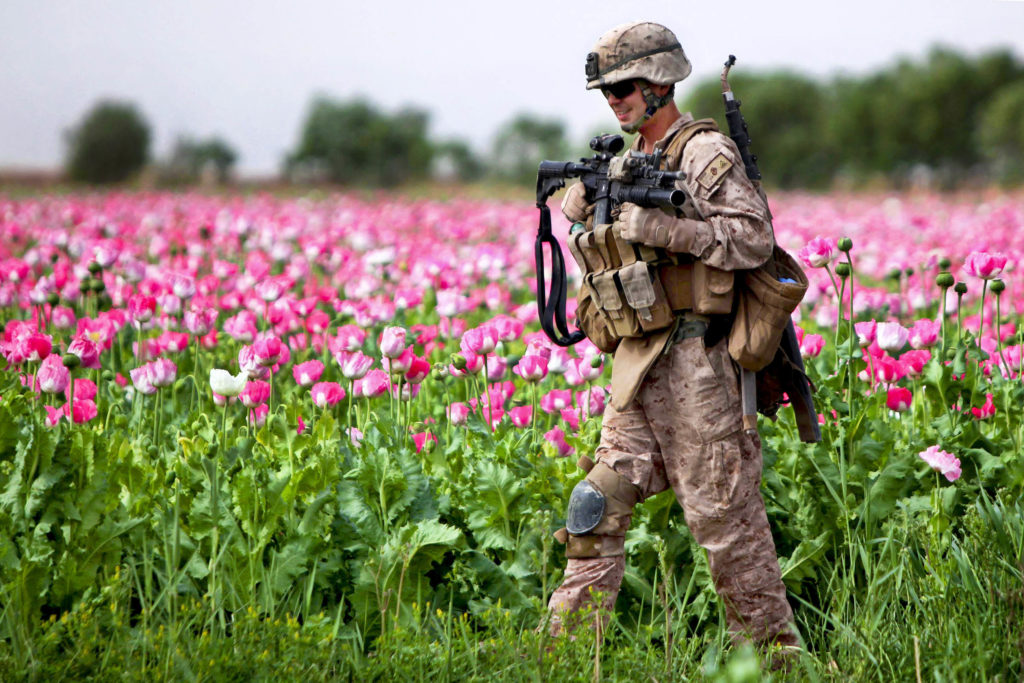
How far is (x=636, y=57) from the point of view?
311 centimetres

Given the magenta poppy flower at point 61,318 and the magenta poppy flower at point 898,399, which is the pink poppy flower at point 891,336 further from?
the magenta poppy flower at point 61,318

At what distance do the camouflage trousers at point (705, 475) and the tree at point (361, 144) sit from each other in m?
30.3

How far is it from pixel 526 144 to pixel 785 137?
42.3 feet

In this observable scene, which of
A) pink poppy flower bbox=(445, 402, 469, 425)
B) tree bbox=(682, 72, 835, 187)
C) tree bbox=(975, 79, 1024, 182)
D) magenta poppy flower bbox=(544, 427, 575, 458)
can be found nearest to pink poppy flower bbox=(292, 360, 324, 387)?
pink poppy flower bbox=(445, 402, 469, 425)

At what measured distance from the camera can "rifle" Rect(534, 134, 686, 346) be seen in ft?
10.0

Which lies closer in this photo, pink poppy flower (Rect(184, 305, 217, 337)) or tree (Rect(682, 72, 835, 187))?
pink poppy flower (Rect(184, 305, 217, 337))

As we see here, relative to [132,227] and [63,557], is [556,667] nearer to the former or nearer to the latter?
[63,557]

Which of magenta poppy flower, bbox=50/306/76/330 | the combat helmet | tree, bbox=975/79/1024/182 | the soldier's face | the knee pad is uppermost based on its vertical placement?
tree, bbox=975/79/1024/182

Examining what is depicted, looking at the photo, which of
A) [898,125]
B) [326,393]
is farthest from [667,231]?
[898,125]

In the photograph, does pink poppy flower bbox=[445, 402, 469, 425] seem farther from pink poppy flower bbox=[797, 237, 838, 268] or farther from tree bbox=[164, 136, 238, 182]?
tree bbox=[164, 136, 238, 182]

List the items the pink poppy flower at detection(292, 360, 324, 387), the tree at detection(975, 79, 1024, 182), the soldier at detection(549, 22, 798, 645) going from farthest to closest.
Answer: the tree at detection(975, 79, 1024, 182) < the pink poppy flower at detection(292, 360, 324, 387) < the soldier at detection(549, 22, 798, 645)

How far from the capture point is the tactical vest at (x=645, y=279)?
10.2 feet

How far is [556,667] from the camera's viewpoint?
2873 millimetres

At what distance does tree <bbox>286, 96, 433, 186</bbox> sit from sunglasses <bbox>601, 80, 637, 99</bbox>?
30216 mm
